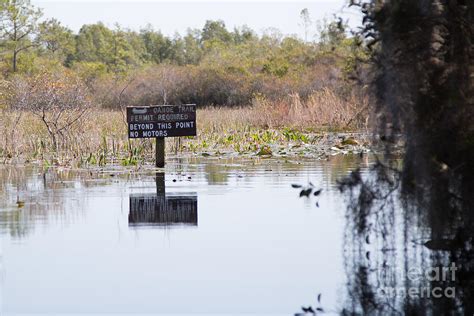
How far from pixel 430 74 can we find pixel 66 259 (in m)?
4.98

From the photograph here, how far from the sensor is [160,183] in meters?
20.1

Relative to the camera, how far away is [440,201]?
8.96 metres

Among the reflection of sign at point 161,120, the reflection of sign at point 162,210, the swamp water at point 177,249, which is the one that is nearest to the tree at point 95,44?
the reflection of sign at point 161,120

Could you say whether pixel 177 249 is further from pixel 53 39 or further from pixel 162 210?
pixel 53 39

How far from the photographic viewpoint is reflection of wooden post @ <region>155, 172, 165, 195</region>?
18.5m

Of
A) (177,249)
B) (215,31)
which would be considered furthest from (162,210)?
(215,31)

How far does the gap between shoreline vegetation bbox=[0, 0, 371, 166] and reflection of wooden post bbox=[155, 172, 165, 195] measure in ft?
7.96

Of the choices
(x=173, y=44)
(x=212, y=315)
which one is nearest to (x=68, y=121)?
(x=212, y=315)

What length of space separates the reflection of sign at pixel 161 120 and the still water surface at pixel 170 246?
4.16 feet

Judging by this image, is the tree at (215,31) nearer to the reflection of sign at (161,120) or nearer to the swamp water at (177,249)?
the reflection of sign at (161,120)

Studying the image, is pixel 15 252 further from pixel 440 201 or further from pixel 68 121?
pixel 68 121

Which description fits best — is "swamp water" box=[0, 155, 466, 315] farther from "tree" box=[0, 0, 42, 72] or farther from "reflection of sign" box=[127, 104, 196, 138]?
"tree" box=[0, 0, 42, 72]

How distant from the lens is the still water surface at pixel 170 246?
9.96 meters

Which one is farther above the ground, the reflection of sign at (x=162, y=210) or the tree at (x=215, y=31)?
the tree at (x=215, y=31)
